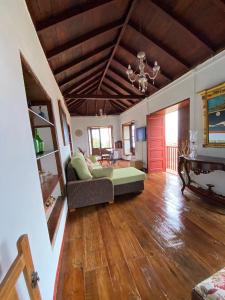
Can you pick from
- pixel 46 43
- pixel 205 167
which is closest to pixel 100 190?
pixel 205 167

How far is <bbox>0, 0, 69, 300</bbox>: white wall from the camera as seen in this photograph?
0.71 meters

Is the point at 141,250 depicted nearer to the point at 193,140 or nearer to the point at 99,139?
the point at 193,140

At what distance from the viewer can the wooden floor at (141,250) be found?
133 cm

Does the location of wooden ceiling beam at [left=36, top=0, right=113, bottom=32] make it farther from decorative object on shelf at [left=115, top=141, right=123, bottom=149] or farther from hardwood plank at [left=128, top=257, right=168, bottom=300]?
decorative object on shelf at [left=115, top=141, right=123, bottom=149]

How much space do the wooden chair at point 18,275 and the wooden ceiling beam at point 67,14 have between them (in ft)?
7.24

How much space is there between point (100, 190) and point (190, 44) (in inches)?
126

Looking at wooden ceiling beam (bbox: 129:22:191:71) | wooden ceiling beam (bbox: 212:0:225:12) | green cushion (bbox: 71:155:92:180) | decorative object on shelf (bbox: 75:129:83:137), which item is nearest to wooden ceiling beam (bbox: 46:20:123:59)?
wooden ceiling beam (bbox: 129:22:191:71)

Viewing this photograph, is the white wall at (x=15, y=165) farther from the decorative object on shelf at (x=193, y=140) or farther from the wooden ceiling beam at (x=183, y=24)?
the decorative object on shelf at (x=193, y=140)

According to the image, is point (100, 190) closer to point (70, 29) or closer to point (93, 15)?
point (70, 29)

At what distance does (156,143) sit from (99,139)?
13.8ft

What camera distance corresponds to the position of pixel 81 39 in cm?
249

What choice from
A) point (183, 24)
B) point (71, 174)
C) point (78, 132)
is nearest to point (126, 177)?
point (71, 174)

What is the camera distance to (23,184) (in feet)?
3.03

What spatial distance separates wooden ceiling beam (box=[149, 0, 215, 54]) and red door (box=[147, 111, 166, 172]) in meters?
2.65
